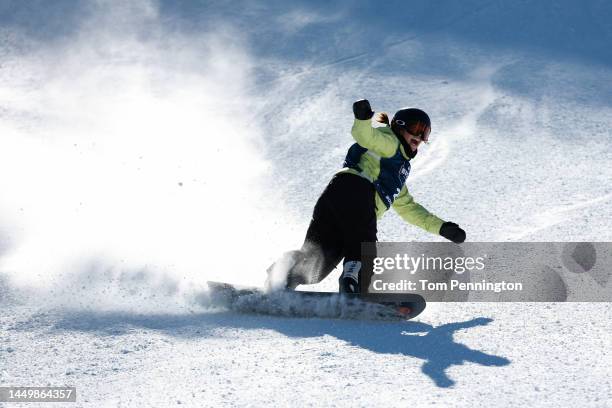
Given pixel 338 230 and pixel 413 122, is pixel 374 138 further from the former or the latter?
pixel 338 230

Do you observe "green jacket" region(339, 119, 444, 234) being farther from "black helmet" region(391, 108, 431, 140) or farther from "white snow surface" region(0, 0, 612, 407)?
"white snow surface" region(0, 0, 612, 407)

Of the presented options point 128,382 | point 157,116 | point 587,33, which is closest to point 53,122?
point 157,116

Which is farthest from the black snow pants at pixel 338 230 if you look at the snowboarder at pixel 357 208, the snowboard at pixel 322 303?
Result: the snowboard at pixel 322 303

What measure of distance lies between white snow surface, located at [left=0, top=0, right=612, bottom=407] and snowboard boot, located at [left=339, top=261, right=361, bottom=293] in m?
0.27

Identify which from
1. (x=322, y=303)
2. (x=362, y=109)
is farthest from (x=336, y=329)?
(x=362, y=109)

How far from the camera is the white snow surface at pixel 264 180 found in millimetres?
3770

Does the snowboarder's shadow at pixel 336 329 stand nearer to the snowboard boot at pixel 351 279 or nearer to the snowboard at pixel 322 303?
the snowboard at pixel 322 303

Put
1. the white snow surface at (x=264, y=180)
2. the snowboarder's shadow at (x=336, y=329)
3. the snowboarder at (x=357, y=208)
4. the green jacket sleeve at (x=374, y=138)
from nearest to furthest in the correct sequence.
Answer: the white snow surface at (x=264, y=180) < the snowboarder's shadow at (x=336, y=329) < the green jacket sleeve at (x=374, y=138) < the snowboarder at (x=357, y=208)

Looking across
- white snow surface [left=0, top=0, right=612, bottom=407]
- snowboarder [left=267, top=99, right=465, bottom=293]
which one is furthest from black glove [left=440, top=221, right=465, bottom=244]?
white snow surface [left=0, top=0, right=612, bottom=407]

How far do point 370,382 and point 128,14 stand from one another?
10636 mm

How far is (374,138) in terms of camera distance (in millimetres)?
4840

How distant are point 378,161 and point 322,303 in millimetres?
926

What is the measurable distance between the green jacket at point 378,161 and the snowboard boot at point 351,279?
0.39 meters

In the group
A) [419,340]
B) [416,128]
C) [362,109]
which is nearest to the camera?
[419,340]
